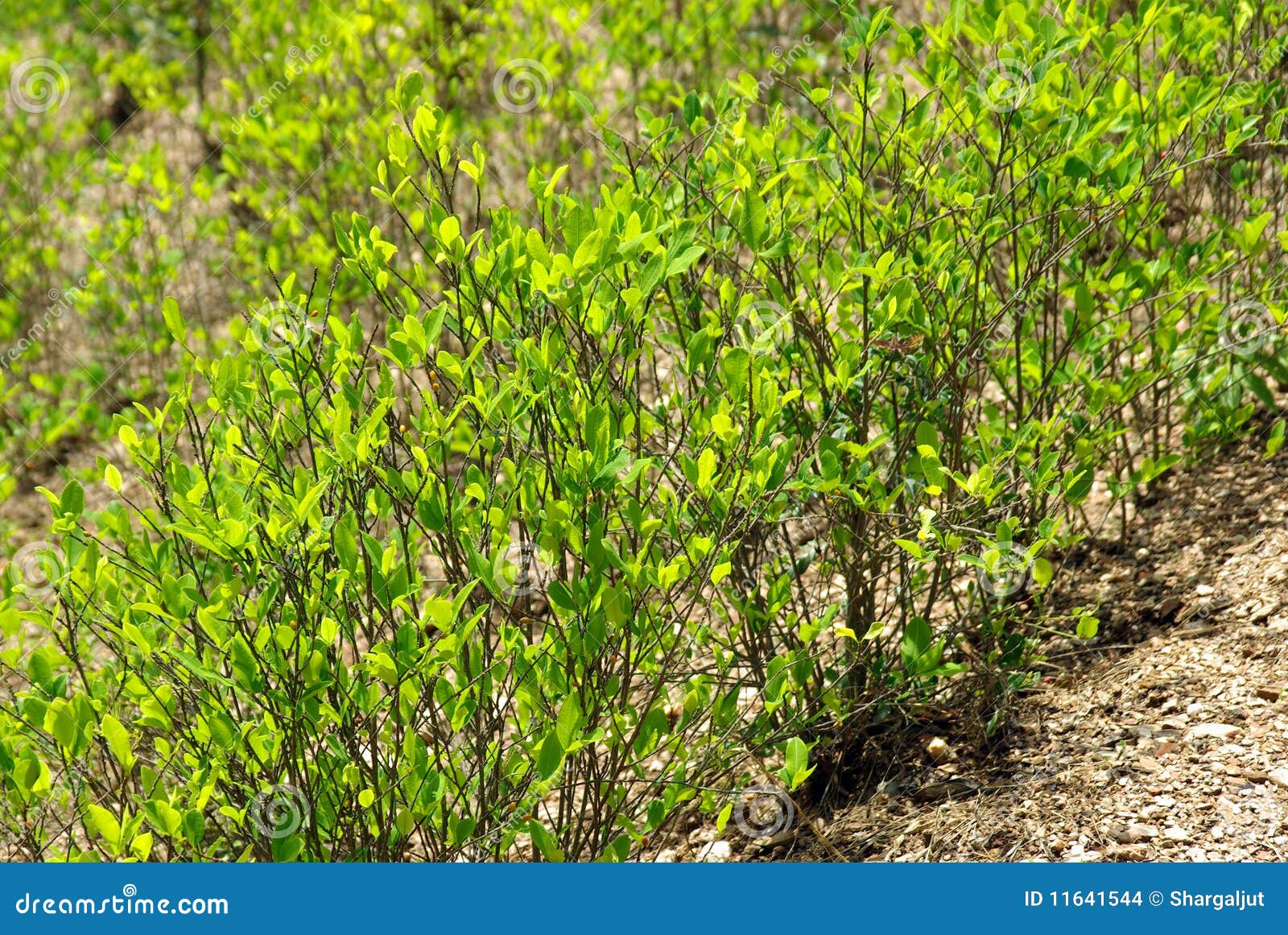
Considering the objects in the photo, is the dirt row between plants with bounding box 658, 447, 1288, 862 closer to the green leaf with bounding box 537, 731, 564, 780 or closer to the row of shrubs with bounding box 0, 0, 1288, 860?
the row of shrubs with bounding box 0, 0, 1288, 860

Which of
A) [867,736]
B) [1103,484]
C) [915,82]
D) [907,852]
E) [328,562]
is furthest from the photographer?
[915,82]

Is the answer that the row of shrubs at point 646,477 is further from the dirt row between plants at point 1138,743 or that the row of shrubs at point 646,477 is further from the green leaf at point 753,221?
the dirt row between plants at point 1138,743

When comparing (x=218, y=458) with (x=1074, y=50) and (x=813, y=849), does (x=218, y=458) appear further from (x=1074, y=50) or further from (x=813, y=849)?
(x=1074, y=50)

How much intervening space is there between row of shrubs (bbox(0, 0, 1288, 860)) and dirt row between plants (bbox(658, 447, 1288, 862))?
134 mm

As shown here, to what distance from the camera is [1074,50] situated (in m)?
3.27

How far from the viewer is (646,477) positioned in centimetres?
285

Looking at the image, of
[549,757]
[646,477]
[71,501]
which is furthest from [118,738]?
[646,477]

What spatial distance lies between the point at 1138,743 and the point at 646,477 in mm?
1227

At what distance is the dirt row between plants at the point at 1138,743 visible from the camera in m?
2.45

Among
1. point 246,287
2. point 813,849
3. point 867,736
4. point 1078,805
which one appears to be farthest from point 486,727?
point 246,287

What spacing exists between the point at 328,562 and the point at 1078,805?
5.29 ft

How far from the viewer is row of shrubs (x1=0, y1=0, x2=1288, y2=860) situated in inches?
87.7

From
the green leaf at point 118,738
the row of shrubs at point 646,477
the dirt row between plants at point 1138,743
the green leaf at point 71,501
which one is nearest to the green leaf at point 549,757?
the row of shrubs at point 646,477

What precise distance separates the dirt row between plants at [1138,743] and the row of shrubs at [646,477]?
134 millimetres
